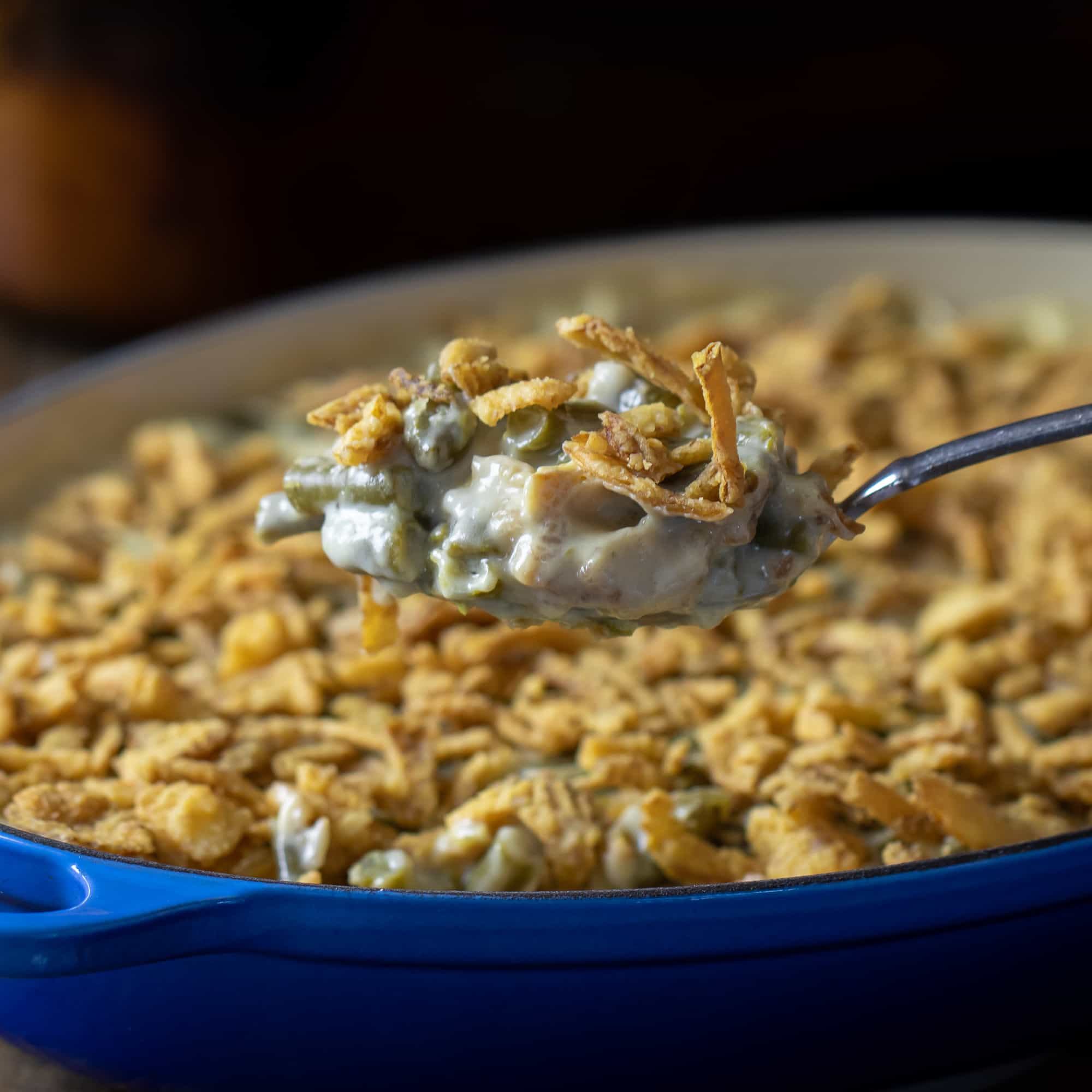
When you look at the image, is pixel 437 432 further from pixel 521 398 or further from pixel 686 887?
pixel 686 887

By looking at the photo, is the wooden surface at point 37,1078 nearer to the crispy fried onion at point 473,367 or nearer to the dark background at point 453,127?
the crispy fried onion at point 473,367

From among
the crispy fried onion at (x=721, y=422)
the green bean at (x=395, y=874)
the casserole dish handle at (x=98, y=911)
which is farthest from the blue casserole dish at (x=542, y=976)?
the crispy fried onion at (x=721, y=422)

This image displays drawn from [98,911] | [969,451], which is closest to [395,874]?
[98,911]

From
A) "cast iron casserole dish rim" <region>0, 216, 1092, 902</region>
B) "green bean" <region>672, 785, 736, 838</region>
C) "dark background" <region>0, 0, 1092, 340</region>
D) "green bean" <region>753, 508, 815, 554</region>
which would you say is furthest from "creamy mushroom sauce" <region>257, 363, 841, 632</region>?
"dark background" <region>0, 0, 1092, 340</region>

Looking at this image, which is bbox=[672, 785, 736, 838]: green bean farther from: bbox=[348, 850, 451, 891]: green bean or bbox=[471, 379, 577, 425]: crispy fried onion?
bbox=[471, 379, 577, 425]: crispy fried onion

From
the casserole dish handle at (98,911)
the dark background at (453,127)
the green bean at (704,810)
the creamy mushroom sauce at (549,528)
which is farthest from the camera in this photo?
the dark background at (453,127)
